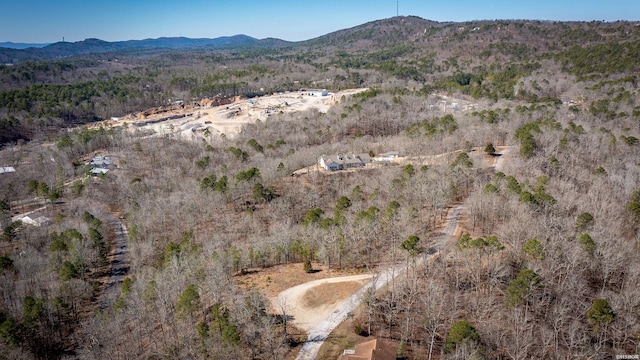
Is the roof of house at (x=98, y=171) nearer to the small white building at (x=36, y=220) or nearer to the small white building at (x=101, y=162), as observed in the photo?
the small white building at (x=101, y=162)

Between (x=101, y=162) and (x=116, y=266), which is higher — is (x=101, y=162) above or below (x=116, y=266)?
above

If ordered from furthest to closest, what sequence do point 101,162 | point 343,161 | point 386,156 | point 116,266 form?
point 101,162 < point 386,156 < point 343,161 < point 116,266

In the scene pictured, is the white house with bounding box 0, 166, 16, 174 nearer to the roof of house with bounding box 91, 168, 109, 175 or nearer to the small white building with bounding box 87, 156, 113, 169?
the small white building with bounding box 87, 156, 113, 169

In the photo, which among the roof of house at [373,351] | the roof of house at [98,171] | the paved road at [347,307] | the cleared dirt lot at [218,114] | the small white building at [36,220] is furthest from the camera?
the cleared dirt lot at [218,114]

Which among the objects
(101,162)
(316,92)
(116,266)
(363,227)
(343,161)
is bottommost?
(116,266)

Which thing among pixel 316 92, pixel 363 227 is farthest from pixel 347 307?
pixel 316 92

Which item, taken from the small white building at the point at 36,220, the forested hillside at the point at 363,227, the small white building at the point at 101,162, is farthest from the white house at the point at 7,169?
the small white building at the point at 36,220

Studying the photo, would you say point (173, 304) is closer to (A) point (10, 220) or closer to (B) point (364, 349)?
(B) point (364, 349)

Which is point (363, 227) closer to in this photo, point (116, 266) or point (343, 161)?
point (343, 161)
